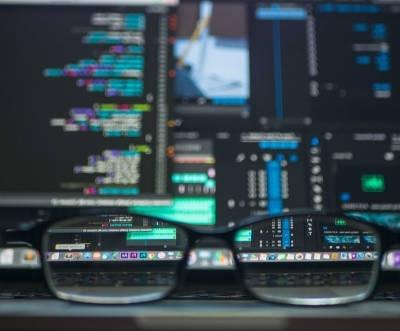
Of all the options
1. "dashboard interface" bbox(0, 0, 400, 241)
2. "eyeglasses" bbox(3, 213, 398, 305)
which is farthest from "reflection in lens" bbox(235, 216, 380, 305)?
"dashboard interface" bbox(0, 0, 400, 241)

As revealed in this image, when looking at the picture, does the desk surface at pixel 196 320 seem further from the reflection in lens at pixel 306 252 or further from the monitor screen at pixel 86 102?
the monitor screen at pixel 86 102

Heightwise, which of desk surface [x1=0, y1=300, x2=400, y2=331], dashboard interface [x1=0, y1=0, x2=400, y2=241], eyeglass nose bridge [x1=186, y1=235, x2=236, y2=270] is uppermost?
dashboard interface [x1=0, y1=0, x2=400, y2=241]

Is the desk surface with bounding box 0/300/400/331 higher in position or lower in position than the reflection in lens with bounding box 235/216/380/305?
lower

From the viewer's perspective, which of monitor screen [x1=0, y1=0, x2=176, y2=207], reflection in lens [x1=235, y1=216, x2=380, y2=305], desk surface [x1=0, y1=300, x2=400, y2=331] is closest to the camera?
desk surface [x1=0, y1=300, x2=400, y2=331]

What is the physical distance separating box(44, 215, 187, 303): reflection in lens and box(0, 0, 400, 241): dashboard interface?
0.48 feet

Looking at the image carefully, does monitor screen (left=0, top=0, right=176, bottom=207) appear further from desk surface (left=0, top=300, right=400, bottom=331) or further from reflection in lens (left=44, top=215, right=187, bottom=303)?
desk surface (left=0, top=300, right=400, bottom=331)

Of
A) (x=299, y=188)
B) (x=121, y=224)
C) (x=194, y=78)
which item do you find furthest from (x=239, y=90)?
(x=121, y=224)

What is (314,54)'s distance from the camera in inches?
26.0

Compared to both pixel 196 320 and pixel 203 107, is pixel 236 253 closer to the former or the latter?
pixel 196 320

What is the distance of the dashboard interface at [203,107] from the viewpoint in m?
0.60

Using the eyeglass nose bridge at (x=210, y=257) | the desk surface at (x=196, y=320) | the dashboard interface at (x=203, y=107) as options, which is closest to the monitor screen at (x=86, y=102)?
the dashboard interface at (x=203, y=107)

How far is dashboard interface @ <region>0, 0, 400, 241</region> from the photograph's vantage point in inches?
23.7

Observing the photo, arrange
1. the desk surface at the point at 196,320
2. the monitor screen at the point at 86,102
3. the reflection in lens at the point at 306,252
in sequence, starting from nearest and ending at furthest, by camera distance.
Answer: the desk surface at the point at 196,320
the reflection in lens at the point at 306,252
the monitor screen at the point at 86,102

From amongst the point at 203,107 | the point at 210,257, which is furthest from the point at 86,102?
the point at 210,257
